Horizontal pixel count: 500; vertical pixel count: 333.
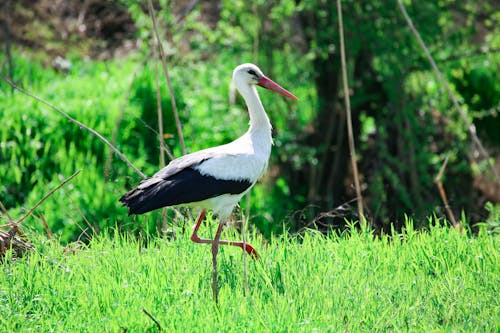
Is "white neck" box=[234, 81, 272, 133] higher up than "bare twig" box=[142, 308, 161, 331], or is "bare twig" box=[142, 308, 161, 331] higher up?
"white neck" box=[234, 81, 272, 133]

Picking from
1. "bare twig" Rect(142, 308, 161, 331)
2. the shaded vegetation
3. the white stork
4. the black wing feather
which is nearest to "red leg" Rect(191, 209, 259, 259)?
Result: the white stork

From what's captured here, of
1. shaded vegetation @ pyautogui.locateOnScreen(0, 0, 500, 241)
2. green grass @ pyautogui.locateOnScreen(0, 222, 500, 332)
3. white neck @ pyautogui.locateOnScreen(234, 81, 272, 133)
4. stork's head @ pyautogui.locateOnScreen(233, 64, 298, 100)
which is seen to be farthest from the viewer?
shaded vegetation @ pyautogui.locateOnScreen(0, 0, 500, 241)

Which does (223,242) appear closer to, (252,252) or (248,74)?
(252,252)

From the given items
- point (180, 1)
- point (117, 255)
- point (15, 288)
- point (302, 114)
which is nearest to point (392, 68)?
point (302, 114)

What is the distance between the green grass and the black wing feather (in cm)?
30

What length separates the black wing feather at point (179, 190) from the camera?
492cm

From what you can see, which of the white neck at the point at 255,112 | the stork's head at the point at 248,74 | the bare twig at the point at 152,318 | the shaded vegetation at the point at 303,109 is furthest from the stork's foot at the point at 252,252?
the shaded vegetation at the point at 303,109

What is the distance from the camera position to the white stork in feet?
16.3

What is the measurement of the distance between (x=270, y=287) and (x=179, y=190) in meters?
0.85

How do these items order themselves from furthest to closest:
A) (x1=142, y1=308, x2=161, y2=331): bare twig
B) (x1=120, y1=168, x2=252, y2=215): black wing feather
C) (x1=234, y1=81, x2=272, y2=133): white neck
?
(x1=234, y1=81, x2=272, y2=133): white neck < (x1=120, y1=168, x2=252, y2=215): black wing feather < (x1=142, y1=308, x2=161, y2=331): bare twig

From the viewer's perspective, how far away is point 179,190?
5.04 m

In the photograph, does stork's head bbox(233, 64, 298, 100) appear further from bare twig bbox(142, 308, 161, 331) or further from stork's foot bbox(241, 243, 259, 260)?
bare twig bbox(142, 308, 161, 331)

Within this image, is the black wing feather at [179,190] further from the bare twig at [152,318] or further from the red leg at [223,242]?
the bare twig at [152,318]

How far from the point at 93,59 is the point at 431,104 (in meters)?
4.52
